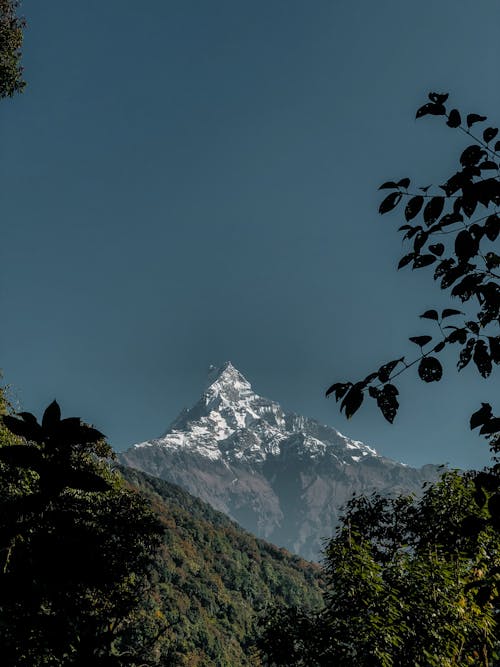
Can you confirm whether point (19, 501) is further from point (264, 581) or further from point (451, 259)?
point (264, 581)

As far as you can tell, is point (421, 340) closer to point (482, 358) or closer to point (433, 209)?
point (482, 358)

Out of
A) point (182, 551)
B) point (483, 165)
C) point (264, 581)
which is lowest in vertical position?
point (264, 581)

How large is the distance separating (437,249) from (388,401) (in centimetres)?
101

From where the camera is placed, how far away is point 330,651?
10.6m

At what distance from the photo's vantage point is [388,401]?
2.61 metres

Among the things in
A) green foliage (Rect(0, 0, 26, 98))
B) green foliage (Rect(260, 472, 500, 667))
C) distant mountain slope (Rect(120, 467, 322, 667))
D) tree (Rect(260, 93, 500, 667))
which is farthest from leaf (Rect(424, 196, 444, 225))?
distant mountain slope (Rect(120, 467, 322, 667))

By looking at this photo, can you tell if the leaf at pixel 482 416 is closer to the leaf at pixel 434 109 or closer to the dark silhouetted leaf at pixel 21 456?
the leaf at pixel 434 109

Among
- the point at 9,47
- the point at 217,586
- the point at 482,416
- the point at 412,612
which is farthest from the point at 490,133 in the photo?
the point at 217,586

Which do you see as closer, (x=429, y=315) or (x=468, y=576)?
(x=429, y=315)

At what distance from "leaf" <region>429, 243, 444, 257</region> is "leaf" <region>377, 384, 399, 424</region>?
91 cm

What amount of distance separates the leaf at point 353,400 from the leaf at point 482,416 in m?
0.57

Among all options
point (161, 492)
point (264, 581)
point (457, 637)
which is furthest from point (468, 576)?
point (161, 492)

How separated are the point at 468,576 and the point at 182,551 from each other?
137097 mm

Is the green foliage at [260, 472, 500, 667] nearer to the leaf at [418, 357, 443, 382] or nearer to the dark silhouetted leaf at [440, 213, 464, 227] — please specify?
the leaf at [418, 357, 443, 382]
